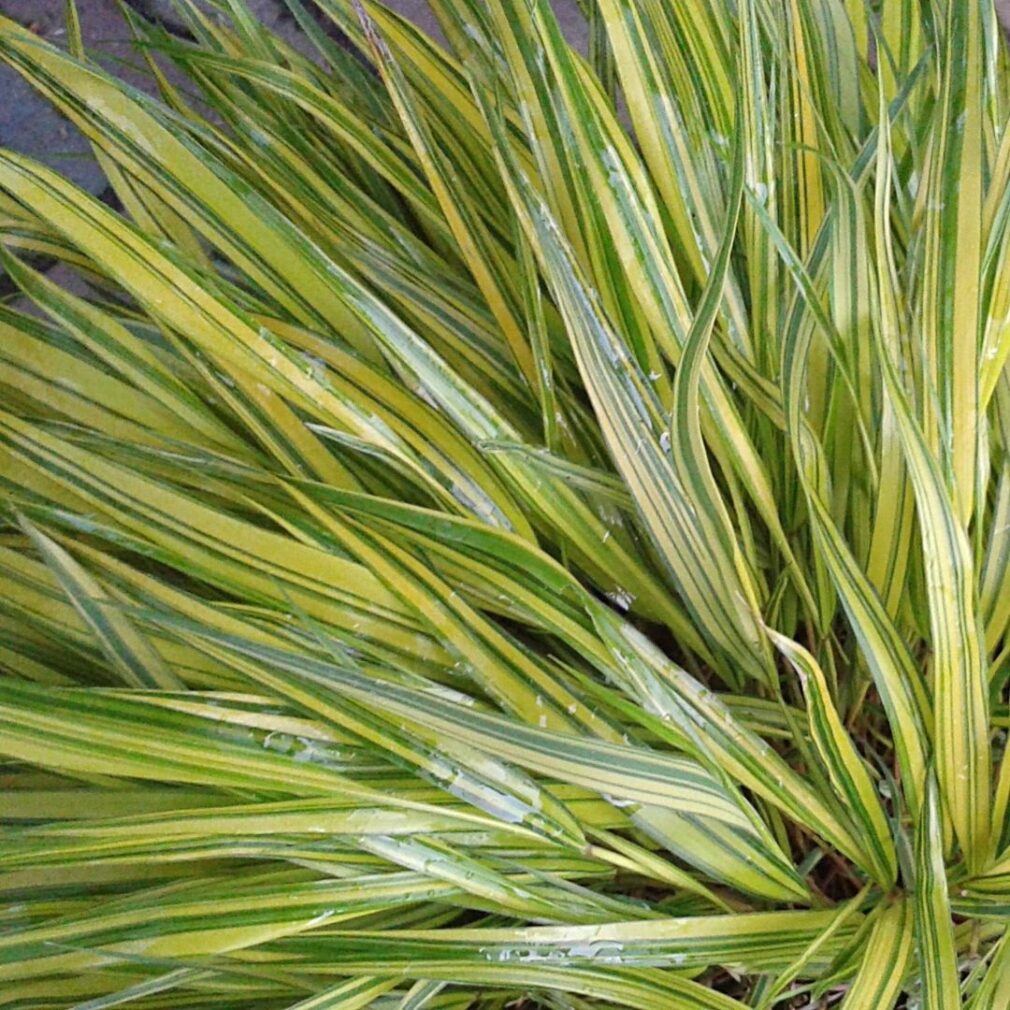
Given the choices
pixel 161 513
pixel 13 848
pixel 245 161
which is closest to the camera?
pixel 13 848

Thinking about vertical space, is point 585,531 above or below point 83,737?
above

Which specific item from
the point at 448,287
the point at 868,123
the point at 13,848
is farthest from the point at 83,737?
the point at 868,123

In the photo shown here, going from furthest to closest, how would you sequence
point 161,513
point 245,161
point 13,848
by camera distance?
point 245,161 → point 161,513 → point 13,848

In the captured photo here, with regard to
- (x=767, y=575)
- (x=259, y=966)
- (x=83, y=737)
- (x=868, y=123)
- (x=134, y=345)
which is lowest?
(x=259, y=966)

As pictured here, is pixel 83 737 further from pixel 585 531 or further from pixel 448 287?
pixel 448 287

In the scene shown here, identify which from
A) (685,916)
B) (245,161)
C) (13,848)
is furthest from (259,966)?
(245,161)

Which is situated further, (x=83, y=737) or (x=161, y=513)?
(x=161, y=513)
